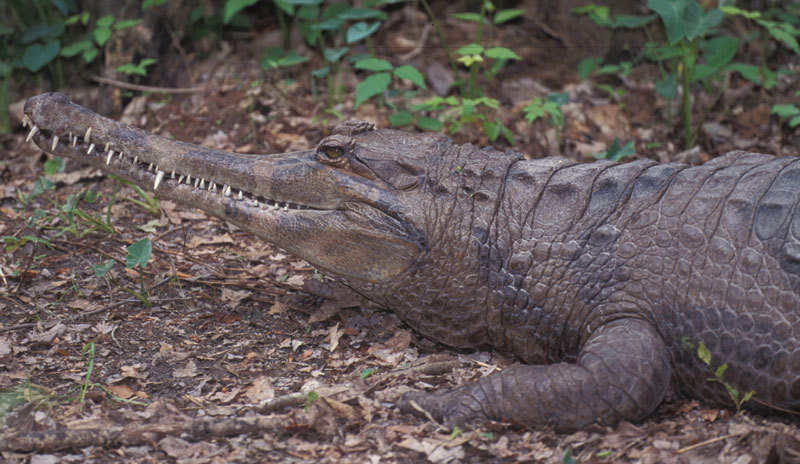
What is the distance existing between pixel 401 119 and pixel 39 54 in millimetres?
3364

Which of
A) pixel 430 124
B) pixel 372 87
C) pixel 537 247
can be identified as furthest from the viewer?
pixel 430 124

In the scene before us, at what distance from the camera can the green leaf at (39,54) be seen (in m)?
6.71

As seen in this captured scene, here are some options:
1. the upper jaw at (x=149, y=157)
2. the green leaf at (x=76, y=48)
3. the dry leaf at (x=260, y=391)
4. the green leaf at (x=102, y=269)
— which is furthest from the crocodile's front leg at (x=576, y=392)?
the green leaf at (x=76, y=48)

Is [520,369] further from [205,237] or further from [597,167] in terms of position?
[205,237]

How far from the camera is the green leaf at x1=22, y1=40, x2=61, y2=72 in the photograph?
22.0ft

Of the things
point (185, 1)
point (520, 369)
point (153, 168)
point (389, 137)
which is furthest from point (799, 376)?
point (185, 1)

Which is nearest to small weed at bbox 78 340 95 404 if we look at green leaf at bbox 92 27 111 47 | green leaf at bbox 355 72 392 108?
green leaf at bbox 355 72 392 108

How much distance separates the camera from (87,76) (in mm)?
7410

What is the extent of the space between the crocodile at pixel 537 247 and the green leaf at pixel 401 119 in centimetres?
174

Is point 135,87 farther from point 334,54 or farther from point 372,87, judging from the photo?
point 372,87

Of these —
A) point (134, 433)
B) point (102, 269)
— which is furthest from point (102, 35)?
point (134, 433)

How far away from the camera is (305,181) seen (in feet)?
13.8

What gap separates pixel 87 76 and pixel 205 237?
3019 mm

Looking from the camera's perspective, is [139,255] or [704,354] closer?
[704,354]
